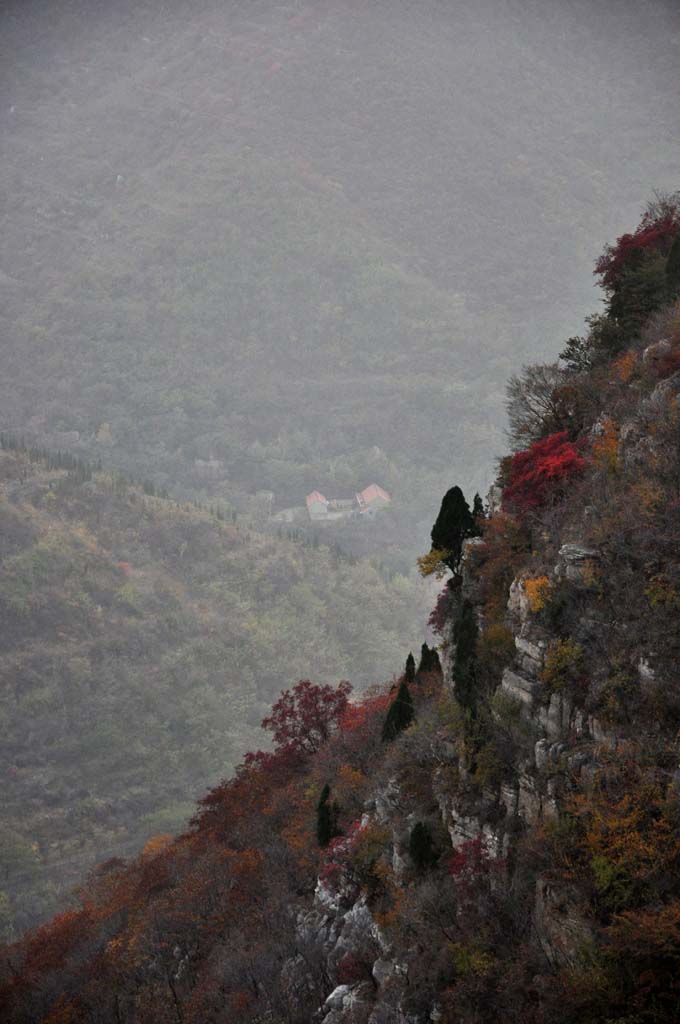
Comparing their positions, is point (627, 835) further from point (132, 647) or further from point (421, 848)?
point (132, 647)

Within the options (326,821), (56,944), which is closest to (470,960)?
(326,821)

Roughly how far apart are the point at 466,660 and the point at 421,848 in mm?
5398

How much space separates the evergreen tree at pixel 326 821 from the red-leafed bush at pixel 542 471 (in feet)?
42.7

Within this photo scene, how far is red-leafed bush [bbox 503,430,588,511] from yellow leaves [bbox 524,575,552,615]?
3.69 metres

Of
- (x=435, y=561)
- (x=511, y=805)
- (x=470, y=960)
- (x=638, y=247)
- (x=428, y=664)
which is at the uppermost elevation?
(x=638, y=247)

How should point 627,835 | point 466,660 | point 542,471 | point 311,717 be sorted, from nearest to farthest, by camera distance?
point 627,835 < point 466,660 < point 542,471 < point 311,717

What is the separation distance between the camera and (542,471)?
2562cm

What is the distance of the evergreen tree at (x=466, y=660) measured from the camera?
23.8 meters

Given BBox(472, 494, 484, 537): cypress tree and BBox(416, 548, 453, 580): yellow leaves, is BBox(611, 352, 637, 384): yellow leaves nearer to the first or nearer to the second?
BBox(472, 494, 484, 537): cypress tree

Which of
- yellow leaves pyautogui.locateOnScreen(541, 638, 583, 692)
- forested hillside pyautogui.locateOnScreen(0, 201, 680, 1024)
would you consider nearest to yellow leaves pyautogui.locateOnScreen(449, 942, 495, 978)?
forested hillside pyautogui.locateOnScreen(0, 201, 680, 1024)

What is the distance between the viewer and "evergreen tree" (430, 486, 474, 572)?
28.1m

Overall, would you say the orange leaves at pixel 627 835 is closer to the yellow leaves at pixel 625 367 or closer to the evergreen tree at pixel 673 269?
the yellow leaves at pixel 625 367

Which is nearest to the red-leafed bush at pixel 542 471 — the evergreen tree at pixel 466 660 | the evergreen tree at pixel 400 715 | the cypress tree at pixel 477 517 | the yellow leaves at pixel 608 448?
the yellow leaves at pixel 608 448

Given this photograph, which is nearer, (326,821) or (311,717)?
(326,821)
